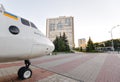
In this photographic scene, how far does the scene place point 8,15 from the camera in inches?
126

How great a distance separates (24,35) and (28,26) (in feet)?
1.90

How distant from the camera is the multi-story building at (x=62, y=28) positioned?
77562mm

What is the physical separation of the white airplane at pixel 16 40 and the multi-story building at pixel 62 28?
2891 inches

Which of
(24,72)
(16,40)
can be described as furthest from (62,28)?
(16,40)

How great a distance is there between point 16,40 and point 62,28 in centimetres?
7567

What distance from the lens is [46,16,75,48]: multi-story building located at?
7756cm

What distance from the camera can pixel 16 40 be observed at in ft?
9.95

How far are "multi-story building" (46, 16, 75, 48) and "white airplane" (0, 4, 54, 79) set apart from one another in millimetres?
73440

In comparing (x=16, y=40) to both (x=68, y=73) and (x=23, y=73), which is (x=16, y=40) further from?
(x=68, y=73)

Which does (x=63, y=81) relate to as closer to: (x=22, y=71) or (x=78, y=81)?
(x=78, y=81)

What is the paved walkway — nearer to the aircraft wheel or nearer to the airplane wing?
the airplane wing

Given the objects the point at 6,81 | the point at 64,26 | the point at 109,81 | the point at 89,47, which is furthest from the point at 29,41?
the point at 64,26

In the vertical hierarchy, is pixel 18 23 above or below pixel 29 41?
above

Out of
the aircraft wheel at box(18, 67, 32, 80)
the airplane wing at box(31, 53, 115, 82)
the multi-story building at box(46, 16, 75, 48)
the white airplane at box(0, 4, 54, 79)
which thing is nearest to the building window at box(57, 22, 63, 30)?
the multi-story building at box(46, 16, 75, 48)
